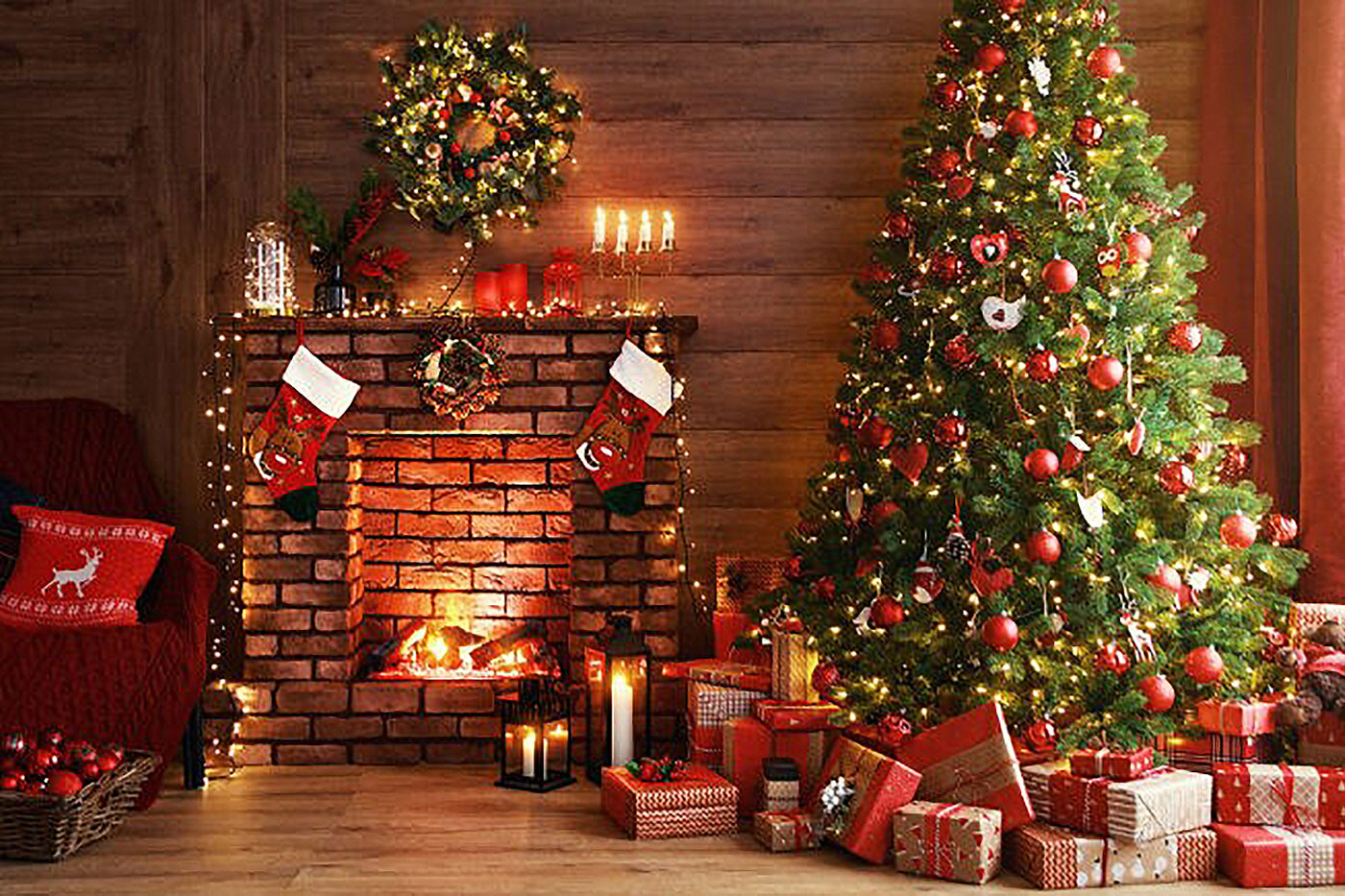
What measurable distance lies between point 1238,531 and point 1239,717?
1.40 ft

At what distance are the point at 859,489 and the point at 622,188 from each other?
1.27 metres

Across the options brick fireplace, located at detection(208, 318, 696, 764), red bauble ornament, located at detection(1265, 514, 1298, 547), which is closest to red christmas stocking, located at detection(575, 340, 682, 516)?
brick fireplace, located at detection(208, 318, 696, 764)

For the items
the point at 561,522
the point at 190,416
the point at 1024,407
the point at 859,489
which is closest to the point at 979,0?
the point at 1024,407

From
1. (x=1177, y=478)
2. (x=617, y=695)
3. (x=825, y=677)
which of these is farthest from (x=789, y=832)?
(x=1177, y=478)

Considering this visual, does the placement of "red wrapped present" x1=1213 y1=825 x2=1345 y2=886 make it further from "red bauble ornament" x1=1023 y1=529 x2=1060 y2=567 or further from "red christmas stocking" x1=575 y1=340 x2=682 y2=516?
"red christmas stocking" x1=575 y1=340 x2=682 y2=516

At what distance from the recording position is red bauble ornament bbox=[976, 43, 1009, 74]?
3.43 m

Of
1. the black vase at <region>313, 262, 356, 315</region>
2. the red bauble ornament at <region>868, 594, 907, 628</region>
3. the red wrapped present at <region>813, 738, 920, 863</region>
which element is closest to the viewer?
the red wrapped present at <region>813, 738, 920, 863</region>

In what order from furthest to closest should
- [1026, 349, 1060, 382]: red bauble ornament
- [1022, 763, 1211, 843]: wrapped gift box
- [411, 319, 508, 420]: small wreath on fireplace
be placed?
1. [411, 319, 508, 420]: small wreath on fireplace
2. [1026, 349, 1060, 382]: red bauble ornament
3. [1022, 763, 1211, 843]: wrapped gift box

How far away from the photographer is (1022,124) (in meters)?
3.34

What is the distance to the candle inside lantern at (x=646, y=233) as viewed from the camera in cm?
Answer: 412

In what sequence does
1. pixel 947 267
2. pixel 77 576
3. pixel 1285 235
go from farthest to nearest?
pixel 1285 235, pixel 77 576, pixel 947 267

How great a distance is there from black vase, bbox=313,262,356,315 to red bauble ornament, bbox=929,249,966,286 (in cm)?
171

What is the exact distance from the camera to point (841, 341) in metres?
4.21

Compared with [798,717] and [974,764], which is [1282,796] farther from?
[798,717]
